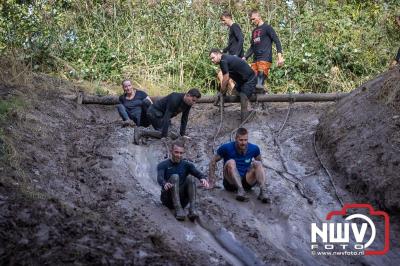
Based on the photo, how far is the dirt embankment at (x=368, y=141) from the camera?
8.87 meters

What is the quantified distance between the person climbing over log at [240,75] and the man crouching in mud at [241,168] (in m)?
3.07

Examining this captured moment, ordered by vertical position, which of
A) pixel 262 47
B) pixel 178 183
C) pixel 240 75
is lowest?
pixel 178 183

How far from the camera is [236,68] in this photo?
1237cm

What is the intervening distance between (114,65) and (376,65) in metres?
6.97

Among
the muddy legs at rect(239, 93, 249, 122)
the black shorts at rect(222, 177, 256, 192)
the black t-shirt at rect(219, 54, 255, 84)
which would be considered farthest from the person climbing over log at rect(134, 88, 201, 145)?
the black shorts at rect(222, 177, 256, 192)

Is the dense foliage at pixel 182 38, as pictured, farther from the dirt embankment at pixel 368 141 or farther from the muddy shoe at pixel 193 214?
the muddy shoe at pixel 193 214

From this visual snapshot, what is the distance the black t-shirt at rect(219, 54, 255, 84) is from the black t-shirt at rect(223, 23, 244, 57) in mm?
1158

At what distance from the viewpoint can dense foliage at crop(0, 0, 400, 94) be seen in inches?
636

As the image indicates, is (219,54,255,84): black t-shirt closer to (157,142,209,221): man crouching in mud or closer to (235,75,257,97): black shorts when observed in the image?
(235,75,257,97): black shorts

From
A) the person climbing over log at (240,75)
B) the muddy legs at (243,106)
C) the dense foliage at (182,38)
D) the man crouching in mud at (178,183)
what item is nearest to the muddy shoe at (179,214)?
the man crouching in mud at (178,183)

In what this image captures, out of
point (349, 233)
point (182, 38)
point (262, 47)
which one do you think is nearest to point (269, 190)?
point (349, 233)

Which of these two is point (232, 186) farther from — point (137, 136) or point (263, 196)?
point (137, 136)

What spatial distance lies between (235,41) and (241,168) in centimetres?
539

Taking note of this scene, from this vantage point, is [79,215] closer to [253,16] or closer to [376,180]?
[376,180]
